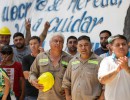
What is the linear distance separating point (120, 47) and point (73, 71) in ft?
2.75

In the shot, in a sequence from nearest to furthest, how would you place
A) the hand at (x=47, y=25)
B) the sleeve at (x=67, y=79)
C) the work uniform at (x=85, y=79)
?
the work uniform at (x=85, y=79) < the sleeve at (x=67, y=79) < the hand at (x=47, y=25)

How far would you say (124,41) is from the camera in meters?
4.39

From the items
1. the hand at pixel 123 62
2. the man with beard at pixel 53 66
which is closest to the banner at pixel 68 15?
the man with beard at pixel 53 66

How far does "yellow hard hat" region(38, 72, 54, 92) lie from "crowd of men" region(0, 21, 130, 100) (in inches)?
2.2

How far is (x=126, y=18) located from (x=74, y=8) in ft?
3.76

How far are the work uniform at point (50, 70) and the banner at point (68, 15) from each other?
1.61 m

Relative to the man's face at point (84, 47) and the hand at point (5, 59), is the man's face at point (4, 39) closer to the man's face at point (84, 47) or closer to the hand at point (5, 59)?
the hand at point (5, 59)

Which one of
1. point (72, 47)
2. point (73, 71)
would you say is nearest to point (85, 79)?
point (73, 71)

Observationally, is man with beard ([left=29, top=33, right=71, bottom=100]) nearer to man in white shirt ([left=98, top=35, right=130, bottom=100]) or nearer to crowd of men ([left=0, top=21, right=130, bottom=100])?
crowd of men ([left=0, top=21, right=130, bottom=100])

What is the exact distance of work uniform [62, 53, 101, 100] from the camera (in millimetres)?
4836

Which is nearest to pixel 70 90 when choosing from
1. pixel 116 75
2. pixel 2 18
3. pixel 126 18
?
pixel 116 75

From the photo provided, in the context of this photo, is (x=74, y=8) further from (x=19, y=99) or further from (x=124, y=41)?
(x=124, y=41)

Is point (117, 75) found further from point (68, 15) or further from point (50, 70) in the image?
point (68, 15)

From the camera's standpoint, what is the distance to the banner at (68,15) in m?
6.68
